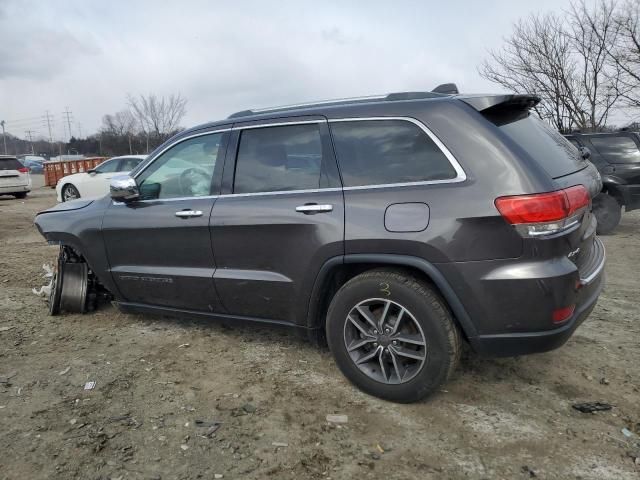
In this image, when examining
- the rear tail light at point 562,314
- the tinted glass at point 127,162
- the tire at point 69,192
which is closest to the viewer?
the rear tail light at point 562,314

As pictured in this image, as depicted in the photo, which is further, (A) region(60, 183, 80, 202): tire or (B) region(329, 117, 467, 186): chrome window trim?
(A) region(60, 183, 80, 202): tire

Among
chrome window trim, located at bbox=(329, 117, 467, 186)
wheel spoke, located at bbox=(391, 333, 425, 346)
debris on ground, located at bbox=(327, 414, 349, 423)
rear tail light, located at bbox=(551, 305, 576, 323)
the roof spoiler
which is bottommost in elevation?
debris on ground, located at bbox=(327, 414, 349, 423)

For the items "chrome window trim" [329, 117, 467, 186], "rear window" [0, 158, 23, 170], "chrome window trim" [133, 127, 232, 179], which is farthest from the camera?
"rear window" [0, 158, 23, 170]

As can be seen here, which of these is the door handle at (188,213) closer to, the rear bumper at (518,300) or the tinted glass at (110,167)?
the rear bumper at (518,300)

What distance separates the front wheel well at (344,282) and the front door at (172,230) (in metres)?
0.82

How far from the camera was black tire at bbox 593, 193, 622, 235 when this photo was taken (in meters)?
8.26

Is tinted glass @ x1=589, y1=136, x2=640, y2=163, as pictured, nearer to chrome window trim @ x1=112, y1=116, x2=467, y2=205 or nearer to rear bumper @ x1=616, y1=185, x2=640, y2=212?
rear bumper @ x1=616, y1=185, x2=640, y2=212

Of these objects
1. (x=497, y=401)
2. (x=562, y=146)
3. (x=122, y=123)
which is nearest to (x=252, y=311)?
(x=497, y=401)

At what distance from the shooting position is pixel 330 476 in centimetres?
232

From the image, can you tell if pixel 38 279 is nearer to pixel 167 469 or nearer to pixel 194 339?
pixel 194 339

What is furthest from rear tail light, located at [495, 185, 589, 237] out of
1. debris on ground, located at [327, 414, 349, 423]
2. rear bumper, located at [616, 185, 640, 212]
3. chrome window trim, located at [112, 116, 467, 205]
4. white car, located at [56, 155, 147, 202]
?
white car, located at [56, 155, 147, 202]

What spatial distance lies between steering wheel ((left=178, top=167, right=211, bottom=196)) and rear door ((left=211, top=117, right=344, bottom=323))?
20cm

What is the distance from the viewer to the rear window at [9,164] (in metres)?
17.4

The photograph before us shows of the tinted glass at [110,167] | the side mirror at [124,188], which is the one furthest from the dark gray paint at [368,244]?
the tinted glass at [110,167]
